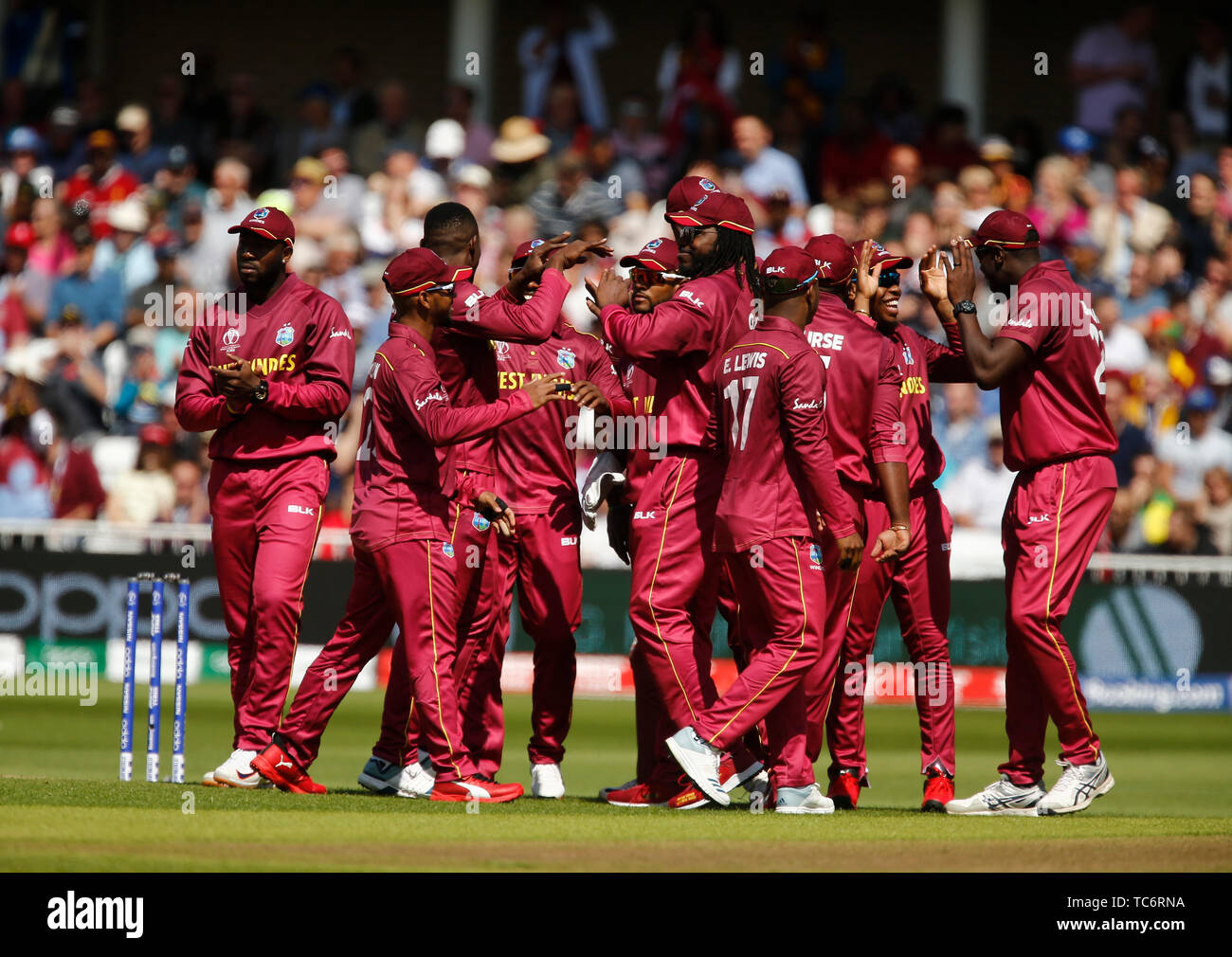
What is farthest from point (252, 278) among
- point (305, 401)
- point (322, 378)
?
point (305, 401)

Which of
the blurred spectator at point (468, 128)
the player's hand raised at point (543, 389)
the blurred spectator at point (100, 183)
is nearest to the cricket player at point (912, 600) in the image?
the player's hand raised at point (543, 389)

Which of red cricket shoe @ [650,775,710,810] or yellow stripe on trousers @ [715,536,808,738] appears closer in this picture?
yellow stripe on trousers @ [715,536,808,738]

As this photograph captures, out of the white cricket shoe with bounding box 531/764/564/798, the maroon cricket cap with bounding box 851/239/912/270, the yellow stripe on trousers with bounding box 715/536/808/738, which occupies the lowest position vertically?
the white cricket shoe with bounding box 531/764/564/798

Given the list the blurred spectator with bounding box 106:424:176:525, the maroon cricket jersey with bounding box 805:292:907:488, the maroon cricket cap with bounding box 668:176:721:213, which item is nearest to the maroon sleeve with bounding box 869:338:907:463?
the maroon cricket jersey with bounding box 805:292:907:488

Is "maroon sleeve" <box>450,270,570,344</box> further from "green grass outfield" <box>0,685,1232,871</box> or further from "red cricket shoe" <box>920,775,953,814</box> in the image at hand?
"red cricket shoe" <box>920,775,953,814</box>

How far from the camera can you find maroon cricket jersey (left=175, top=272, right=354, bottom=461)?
8.84 m

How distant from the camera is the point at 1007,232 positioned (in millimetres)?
8758

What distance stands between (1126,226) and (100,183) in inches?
452

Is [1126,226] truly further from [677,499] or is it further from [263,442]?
[263,442]

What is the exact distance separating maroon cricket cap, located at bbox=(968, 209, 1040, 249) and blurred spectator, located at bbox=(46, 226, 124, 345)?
41.2ft

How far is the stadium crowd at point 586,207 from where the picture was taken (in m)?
17.2

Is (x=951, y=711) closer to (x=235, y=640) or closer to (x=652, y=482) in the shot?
(x=652, y=482)

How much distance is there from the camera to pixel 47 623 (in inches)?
631
